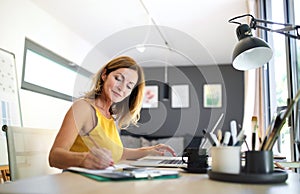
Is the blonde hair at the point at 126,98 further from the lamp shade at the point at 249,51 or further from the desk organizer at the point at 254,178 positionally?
the desk organizer at the point at 254,178

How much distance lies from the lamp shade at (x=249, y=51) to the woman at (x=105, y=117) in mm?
432

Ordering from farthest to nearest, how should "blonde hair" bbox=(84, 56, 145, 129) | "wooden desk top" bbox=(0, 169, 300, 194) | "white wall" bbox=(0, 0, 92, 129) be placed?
"white wall" bbox=(0, 0, 92, 129) → "blonde hair" bbox=(84, 56, 145, 129) → "wooden desk top" bbox=(0, 169, 300, 194)

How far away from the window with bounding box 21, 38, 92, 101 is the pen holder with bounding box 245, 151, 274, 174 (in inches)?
99.2

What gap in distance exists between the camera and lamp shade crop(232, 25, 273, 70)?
1198 mm

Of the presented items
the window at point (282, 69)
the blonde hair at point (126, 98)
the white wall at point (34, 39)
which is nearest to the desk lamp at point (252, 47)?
the blonde hair at point (126, 98)

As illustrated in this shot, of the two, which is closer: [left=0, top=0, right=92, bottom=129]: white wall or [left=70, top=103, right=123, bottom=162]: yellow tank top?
[left=70, top=103, right=123, bottom=162]: yellow tank top

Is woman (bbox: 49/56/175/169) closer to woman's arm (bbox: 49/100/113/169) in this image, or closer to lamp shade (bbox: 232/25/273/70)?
woman's arm (bbox: 49/100/113/169)

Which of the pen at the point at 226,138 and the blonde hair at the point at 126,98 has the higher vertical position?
the blonde hair at the point at 126,98

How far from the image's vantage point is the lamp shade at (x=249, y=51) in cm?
120

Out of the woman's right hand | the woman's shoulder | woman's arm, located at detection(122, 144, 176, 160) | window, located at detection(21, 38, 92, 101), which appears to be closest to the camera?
the woman's right hand

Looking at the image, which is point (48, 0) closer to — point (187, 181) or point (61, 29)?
point (61, 29)

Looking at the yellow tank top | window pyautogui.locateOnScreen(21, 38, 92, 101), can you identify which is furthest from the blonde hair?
window pyautogui.locateOnScreen(21, 38, 92, 101)

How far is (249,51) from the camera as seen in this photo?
1.32 m

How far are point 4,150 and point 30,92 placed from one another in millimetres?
744
